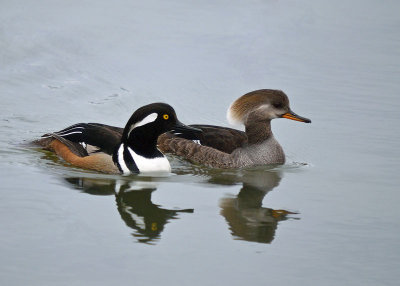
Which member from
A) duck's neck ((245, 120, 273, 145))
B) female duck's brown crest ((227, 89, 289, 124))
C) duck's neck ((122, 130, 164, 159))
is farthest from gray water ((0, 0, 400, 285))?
female duck's brown crest ((227, 89, 289, 124))

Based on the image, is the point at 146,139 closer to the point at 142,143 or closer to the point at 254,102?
the point at 142,143

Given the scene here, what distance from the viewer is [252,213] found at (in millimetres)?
9523

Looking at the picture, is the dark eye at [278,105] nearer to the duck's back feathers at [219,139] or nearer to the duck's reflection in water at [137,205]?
the duck's back feathers at [219,139]

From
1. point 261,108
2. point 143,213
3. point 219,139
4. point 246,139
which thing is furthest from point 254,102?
point 143,213

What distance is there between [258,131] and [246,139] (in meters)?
0.24

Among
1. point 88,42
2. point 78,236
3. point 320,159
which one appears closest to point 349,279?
point 78,236

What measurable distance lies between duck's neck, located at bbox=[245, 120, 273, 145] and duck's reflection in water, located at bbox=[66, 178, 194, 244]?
2.25m

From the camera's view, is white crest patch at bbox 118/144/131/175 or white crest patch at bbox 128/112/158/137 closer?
white crest patch at bbox 128/112/158/137

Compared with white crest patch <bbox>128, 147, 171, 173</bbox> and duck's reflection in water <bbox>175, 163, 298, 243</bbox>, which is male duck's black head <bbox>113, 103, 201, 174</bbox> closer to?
white crest patch <bbox>128, 147, 171, 173</bbox>

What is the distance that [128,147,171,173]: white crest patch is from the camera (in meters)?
10.9

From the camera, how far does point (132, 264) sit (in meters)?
7.58

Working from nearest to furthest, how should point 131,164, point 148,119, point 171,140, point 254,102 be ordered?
point 148,119 < point 131,164 < point 254,102 < point 171,140

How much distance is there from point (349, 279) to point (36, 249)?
9.52 feet

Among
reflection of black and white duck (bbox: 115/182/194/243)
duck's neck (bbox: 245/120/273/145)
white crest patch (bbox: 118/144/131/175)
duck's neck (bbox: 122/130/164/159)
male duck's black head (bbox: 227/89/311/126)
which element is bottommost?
reflection of black and white duck (bbox: 115/182/194/243)
